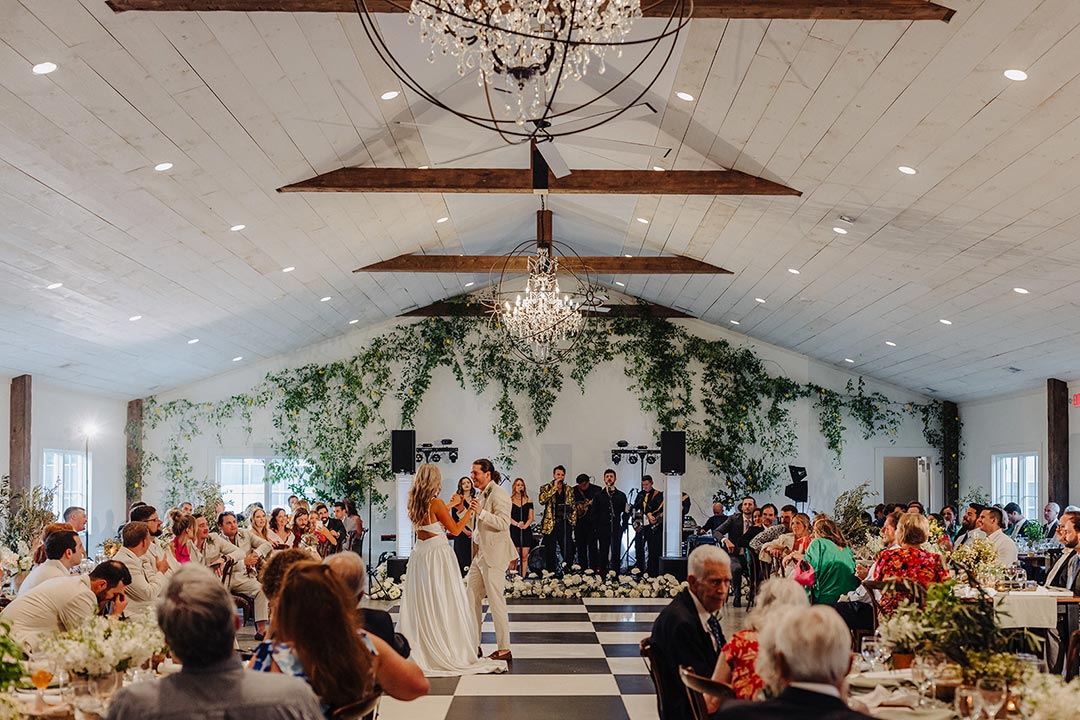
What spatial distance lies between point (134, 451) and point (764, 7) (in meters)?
14.5

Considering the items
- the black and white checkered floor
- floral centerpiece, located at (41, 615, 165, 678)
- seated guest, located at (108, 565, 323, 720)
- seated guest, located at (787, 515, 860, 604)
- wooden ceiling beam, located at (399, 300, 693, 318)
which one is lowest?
the black and white checkered floor

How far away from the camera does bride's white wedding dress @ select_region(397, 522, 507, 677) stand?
8141mm

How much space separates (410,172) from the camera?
10.0 metres

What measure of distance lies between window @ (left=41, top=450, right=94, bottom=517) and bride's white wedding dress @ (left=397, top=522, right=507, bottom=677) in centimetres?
779

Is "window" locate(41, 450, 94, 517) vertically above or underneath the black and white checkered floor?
above

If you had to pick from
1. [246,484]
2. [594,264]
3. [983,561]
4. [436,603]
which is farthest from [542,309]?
[246,484]

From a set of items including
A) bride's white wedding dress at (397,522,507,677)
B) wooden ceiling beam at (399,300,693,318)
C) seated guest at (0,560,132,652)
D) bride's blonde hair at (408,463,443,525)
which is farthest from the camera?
wooden ceiling beam at (399,300,693,318)

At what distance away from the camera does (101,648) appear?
3.52 m

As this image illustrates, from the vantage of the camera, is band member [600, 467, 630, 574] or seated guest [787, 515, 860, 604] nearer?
seated guest [787, 515, 860, 604]

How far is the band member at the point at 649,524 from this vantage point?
1522 cm

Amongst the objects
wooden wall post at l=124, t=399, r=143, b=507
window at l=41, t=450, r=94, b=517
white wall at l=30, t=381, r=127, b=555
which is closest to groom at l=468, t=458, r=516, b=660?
window at l=41, t=450, r=94, b=517

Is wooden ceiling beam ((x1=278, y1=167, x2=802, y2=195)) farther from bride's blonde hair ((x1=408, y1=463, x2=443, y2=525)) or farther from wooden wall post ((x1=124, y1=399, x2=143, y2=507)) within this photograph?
wooden wall post ((x1=124, y1=399, x2=143, y2=507))

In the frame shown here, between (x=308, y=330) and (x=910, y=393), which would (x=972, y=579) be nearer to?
(x=308, y=330)

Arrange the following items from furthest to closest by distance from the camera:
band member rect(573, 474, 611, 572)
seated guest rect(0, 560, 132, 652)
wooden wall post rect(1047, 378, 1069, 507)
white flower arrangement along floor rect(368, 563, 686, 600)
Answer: band member rect(573, 474, 611, 572) < wooden wall post rect(1047, 378, 1069, 507) < white flower arrangement along floor rect(368, 563, 686, 600) < seated guest rect(0, 560, 132, 652)
